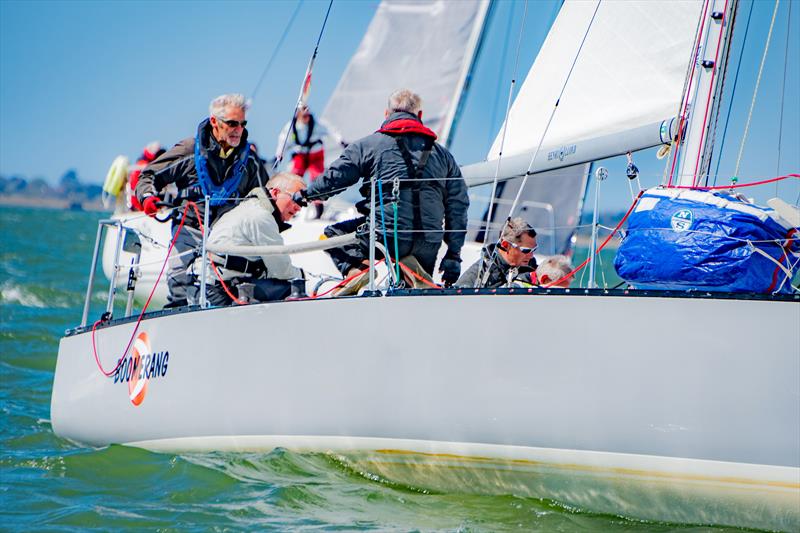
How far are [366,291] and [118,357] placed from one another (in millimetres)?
1817

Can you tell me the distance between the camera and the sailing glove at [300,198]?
467 cm

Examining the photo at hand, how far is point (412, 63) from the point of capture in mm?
12820

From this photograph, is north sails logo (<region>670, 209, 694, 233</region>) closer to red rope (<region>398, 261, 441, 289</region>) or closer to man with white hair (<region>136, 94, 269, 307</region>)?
red rope (<region>398, 261, 441, 289</region>)

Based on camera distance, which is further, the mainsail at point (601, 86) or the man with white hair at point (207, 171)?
the man with white hair at point (207, 171)

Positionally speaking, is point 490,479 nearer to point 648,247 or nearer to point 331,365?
point 331,365

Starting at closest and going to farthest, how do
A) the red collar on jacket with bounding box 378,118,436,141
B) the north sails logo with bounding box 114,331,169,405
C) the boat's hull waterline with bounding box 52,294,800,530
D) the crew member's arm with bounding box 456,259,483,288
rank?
the boat's hull waterline with bounding box 52,294,800,530, the red collar on jacket with bounding box 378,118,436,141, the crew member's arm with bounding box 456,259,483,288, the north sails logo with bounding box 114,331,169,405

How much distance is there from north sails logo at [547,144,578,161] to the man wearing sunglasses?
1.11 feet

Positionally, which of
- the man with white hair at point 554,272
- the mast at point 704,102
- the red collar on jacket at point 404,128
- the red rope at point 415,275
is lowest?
the red rope at point 415,275

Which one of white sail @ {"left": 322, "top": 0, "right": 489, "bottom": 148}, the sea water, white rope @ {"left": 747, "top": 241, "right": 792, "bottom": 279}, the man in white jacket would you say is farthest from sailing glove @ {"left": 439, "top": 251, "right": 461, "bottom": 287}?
white sail @ {"left": 322, "top": 0, "right": 489, "bottom": 148}

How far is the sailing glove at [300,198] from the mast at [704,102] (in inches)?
65.0

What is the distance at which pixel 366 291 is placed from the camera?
4227mm

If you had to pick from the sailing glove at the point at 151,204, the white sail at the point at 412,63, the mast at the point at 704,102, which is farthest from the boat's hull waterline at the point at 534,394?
the white sail at the point at 412,63

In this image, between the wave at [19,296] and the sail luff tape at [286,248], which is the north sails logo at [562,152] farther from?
the wave at [19,296]

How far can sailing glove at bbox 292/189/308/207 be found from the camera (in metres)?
4.67
